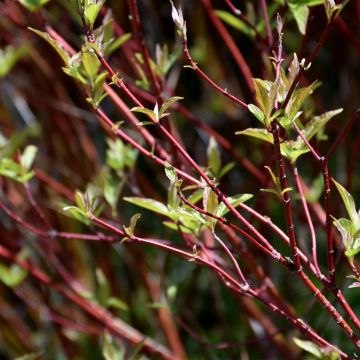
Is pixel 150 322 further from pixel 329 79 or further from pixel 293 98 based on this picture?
pixel 293 98

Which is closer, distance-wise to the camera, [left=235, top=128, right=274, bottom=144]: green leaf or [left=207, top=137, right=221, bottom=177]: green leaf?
[left=235, top=128, right=274, bottom=144]: green leaf

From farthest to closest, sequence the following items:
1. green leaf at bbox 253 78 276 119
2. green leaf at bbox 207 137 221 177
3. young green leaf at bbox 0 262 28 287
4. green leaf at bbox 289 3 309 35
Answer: young green leaf at bbox 0 262 28 287 < green leaf at bbox 207 137 221 177 < green leaf at bbox 289 3 309 35 < green leaf at bbox 253 78 276 119

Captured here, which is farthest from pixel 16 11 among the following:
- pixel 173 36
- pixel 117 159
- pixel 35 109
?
pixel 117 159

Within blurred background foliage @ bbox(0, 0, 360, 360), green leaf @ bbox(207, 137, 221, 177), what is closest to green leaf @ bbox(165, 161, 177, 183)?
green leaf @ bbox(207, 137, 221, 177)

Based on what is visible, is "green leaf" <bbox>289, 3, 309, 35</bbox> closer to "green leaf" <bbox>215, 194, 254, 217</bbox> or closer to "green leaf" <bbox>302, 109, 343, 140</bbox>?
"green leaf" <bbox>302, 109, 343, 140</bbox>

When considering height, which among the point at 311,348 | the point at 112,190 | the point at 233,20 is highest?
the point at 233,20

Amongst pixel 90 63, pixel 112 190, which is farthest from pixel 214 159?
pixel 90 63

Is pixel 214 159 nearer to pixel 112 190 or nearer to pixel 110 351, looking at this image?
pixel 112 190

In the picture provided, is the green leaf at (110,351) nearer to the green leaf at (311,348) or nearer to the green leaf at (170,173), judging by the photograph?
the green leaf at (311,348)

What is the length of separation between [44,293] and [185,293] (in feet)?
1.37

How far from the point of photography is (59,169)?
1.76 meters

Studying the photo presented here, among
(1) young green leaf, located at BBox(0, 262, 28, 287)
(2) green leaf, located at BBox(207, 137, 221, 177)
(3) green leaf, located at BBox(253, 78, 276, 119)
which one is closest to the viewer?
(3) green leaf, located at BBox(253, 78, 276, 119)

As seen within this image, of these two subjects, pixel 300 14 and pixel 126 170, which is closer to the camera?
pixel 300 14

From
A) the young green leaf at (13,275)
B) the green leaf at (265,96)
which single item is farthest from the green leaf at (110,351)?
Result: the green leaf at (265,96)
